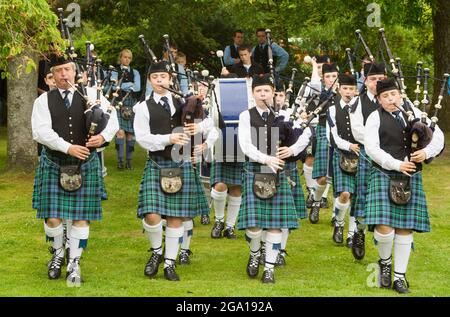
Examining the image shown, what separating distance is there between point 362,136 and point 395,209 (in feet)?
4.59

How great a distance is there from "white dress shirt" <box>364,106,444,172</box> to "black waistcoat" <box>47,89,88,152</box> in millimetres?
2153

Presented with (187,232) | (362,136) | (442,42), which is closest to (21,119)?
(187,232)

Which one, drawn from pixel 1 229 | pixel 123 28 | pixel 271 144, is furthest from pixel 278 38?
pixel 271 144

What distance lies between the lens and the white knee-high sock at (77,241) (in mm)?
7324

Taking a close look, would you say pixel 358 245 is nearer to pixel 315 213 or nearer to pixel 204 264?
pixel 204 264

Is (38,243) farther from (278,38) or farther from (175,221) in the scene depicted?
(278,38)

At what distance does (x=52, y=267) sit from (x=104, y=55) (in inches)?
455

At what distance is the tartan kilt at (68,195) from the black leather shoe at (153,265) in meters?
0.56

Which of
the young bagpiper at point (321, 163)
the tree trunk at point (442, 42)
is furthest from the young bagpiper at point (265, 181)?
the tree trunk at point (442, 42)

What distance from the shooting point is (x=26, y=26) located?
9094 mm

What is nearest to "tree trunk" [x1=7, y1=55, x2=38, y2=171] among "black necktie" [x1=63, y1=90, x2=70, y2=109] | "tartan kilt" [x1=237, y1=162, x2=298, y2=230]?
"black necktie" [x1=63, y1=90, x2=70, y2=109]

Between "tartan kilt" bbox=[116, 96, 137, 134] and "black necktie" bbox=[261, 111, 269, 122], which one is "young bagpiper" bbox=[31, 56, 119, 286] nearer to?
"black necktie" bbox=[261, 111, 269, 122]

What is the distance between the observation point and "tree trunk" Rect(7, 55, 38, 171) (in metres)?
13.4
